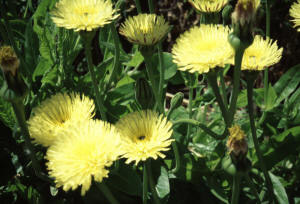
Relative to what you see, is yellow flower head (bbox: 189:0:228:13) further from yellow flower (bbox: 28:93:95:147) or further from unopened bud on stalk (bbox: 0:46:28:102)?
unopened bud on stalk (bbox: 0:46:28:102)

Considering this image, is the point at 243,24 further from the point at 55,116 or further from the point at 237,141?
the point at 55,116

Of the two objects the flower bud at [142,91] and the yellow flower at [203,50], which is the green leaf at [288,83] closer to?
the yellow flower at [203,50]

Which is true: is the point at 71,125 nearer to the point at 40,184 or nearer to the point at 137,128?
the point at 137,128

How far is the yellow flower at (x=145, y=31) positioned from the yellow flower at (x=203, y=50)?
0.26 feet

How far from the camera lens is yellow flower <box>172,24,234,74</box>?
1.00m

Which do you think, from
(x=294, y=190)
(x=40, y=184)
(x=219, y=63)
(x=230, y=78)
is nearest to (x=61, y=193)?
(x=40, y=184)

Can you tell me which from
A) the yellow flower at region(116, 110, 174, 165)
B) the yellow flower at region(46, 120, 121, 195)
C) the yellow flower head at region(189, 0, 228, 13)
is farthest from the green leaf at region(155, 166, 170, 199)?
the yellow flower head at region(189, 0, 228, 13)

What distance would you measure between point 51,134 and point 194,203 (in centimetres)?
68

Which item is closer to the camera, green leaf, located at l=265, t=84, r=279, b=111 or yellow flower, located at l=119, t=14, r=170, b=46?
yellow flower, located at l=119, t=14, r=170, b=46

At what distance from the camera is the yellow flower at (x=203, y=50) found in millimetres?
1003

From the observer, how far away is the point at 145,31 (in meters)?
1.19

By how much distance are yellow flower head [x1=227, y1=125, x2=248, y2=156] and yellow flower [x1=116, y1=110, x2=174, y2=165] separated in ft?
0.50

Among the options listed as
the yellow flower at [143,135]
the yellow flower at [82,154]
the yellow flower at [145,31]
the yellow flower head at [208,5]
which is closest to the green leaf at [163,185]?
the yellow flower at [143,135]

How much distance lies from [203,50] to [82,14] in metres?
0.40
